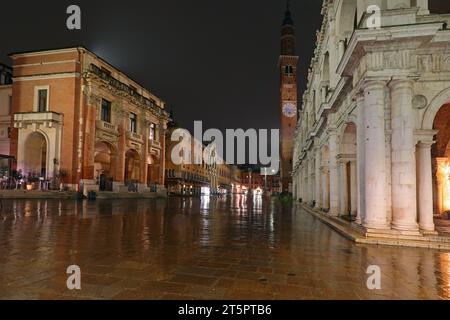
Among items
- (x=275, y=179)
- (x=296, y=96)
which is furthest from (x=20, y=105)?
(x=275, y=179)

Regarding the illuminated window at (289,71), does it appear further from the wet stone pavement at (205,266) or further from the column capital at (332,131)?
the wet stone pavement at (205,266)

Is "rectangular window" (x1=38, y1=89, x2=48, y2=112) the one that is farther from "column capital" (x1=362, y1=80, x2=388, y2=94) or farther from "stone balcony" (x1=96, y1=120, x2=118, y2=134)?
"column capital" (x1=362, y1=80, x2=388, y2=94)

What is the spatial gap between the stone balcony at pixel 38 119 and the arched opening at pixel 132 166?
10.8 metres

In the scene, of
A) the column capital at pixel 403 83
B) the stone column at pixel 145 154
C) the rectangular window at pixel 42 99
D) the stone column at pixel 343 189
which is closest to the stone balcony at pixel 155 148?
the stone column at pixel 145 154

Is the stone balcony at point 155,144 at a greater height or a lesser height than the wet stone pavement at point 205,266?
greater

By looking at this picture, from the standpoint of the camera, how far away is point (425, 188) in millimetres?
8094

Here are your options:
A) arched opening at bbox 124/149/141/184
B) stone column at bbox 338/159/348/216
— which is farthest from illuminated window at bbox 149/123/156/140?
stone column at bbox 338/159/348/216

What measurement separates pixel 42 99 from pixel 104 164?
12186 millimetres

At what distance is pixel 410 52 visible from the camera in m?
7.82

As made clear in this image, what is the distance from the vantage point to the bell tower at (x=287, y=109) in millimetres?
53625

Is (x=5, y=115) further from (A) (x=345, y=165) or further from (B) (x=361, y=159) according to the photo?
(B) (x=361, y=159)

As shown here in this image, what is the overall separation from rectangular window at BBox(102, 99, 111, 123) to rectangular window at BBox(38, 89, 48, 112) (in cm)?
515

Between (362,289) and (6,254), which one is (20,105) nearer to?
(6,254)
